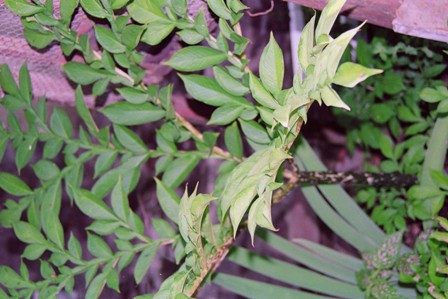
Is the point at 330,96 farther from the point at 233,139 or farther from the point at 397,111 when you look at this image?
the point at 397,111

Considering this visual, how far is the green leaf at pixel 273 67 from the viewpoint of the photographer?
64 centimetres

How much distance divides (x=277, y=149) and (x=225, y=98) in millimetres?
216

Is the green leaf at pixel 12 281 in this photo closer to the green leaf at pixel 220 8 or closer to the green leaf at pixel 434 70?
the green leaf at pixel 220 8

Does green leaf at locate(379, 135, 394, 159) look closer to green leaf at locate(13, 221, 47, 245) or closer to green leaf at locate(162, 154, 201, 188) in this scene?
green leaf at locate(162, 154, 201, 188)

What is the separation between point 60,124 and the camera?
0.95m

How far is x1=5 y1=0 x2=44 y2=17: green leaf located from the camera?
0.73 meters

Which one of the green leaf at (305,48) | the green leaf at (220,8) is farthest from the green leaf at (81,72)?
the green leaf at (305,48)

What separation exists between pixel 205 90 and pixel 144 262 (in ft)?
0.84

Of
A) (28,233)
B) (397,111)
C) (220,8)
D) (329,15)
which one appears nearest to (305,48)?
(329,15)

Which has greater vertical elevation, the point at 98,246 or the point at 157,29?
the point at 157,29

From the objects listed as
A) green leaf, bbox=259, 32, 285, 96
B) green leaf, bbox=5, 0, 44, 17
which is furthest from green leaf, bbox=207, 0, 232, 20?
green leaf, bbox=5, 0, 44, 17

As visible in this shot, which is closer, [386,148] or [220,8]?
[220,8]

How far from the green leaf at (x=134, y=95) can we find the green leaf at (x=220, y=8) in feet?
0.62

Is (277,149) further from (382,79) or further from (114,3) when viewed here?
(382,79)
